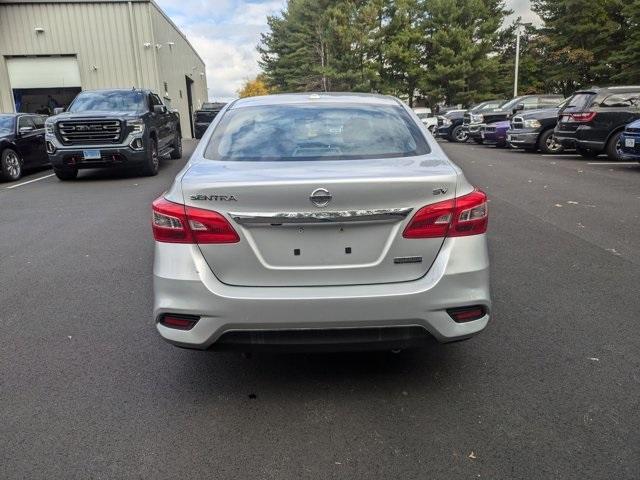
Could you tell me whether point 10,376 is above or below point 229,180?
below

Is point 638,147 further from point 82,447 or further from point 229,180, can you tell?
point 82,447

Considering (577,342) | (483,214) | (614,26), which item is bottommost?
(577,342)

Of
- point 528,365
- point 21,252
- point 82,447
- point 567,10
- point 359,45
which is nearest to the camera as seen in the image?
point 82,447

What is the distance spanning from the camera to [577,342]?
144 inches

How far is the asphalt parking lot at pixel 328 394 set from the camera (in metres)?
2.49

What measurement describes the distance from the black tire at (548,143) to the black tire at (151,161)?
10891mm

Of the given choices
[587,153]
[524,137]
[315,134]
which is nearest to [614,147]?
[587,153]

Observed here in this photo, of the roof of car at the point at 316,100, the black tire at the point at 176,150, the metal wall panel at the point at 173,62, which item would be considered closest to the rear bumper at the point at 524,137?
the black tire at the point at 176,150

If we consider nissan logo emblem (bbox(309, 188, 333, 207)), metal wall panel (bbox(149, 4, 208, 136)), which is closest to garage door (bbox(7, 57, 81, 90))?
metal wall panel (bbox(149, 4, 208, 136))

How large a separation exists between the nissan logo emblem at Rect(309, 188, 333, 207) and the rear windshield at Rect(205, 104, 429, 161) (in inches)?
20.6

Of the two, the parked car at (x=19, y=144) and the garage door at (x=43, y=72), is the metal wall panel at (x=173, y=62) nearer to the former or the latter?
the garage door at (x=43, y=72)

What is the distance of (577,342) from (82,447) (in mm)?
2956

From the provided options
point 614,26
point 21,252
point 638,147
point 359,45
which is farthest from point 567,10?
point 21,252

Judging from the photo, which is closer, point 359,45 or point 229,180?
point 229,180
